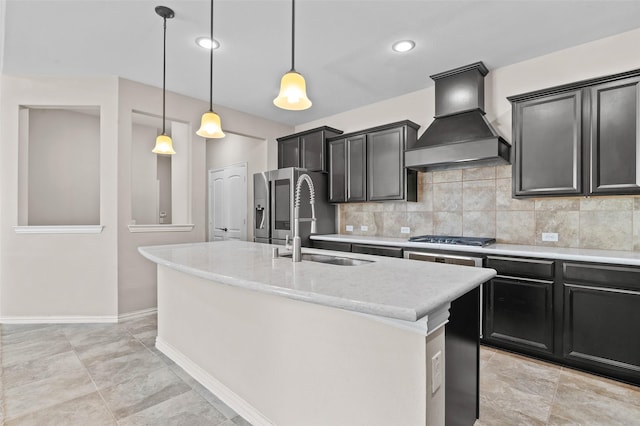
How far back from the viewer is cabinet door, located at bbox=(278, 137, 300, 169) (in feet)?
16.0

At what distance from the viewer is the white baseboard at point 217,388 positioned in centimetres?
178

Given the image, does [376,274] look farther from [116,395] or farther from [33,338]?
[33,338]

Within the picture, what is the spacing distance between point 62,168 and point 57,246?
6.60 feet

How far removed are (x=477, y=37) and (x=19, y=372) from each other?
4.49 metres

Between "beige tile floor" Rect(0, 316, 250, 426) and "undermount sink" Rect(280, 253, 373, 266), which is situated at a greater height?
→ "undermount sink" Rect(280, 253, 373, 266)

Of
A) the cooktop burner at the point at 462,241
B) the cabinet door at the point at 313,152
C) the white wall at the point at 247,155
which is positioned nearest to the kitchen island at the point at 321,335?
the cooktop burner at the point at 462,241

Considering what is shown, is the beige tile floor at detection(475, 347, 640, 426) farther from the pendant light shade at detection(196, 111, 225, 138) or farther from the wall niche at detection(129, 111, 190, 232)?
the wall niche at detection(129, 111, 190, 232)

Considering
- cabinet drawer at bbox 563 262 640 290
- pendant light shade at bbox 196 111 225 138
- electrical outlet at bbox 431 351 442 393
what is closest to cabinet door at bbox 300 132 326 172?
pendant light shade at bbox 196 111 225 138

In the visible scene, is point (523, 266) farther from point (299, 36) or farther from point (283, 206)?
point (283, 206)

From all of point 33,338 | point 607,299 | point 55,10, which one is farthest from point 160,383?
point 607,299

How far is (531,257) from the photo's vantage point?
2.58 metres

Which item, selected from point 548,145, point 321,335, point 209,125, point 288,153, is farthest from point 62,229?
point 548,145

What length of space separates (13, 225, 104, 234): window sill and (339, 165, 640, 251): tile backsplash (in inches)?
128

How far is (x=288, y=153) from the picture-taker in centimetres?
504
